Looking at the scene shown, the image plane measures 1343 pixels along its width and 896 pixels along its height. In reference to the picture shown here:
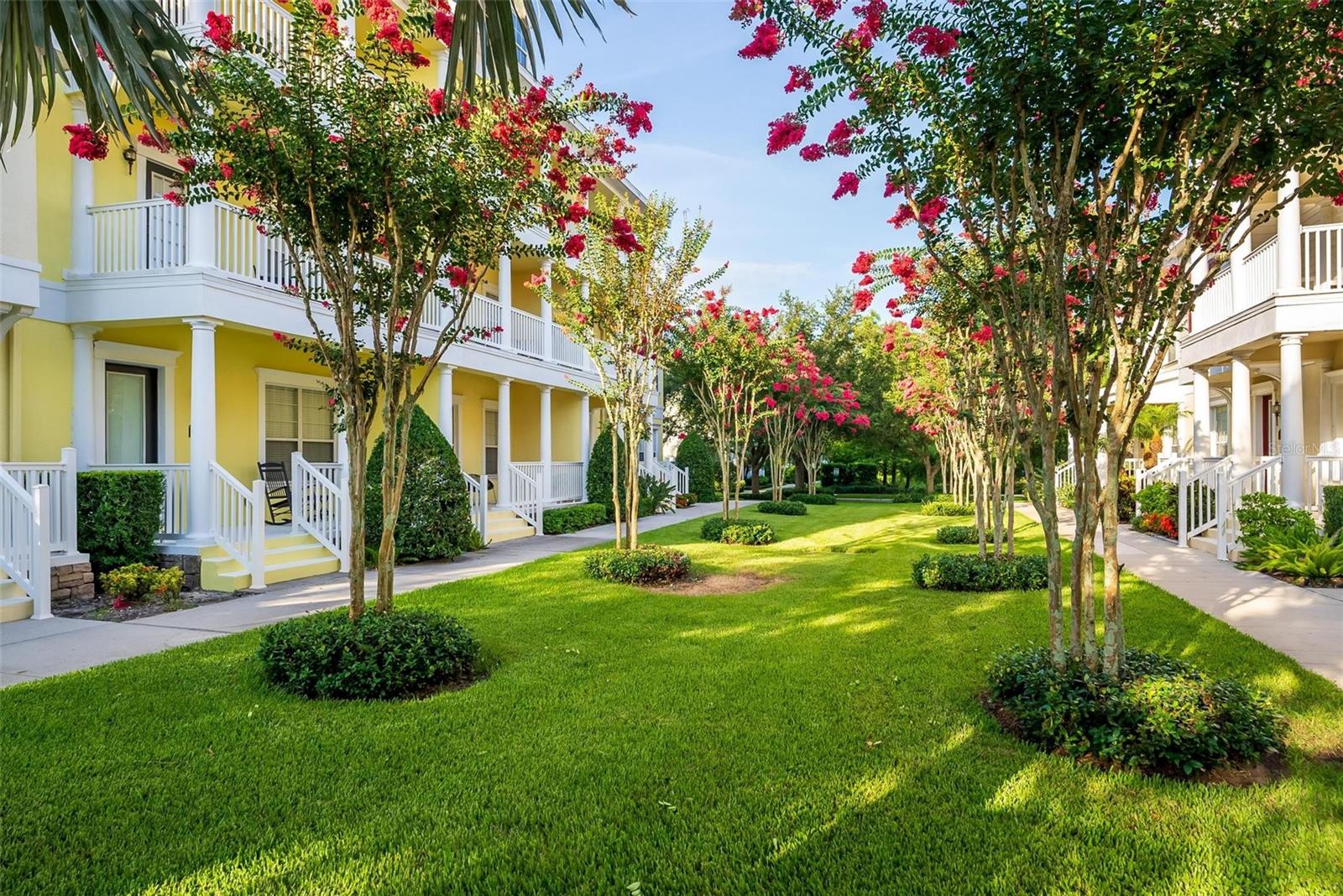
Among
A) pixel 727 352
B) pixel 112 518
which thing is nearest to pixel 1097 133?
pixel 112 518

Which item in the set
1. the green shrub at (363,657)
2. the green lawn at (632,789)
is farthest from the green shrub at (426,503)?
the green shrub at (363,657)

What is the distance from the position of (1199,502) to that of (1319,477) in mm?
1647

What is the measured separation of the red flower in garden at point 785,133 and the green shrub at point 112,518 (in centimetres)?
782

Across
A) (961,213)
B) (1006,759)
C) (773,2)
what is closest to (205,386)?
(773,2)

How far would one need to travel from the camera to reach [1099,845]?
2.78 metres

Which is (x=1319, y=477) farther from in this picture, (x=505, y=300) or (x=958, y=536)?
(x=505, y=300)

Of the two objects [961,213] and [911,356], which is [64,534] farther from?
[911,356]

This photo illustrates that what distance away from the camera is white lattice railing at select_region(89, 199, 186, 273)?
8664mm

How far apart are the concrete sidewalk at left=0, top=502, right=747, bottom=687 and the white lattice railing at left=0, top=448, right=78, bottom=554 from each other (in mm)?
1184

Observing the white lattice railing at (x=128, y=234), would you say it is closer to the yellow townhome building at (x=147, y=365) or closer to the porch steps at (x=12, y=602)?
the yellow townhome building at (x=147, y=365)

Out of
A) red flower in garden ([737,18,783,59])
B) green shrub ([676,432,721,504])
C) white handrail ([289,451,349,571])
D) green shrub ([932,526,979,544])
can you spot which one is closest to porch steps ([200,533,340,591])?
white handrail ([289,451,349,571])

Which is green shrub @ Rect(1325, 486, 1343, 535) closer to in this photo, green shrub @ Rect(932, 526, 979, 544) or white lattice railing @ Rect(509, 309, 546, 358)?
green shrub @ Rect(932, 526, 979, 544)

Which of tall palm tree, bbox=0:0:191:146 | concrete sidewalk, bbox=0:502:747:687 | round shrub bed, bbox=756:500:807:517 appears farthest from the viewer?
round shrub bed, bbox=756:500:807:517

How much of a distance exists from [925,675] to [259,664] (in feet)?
15.2
